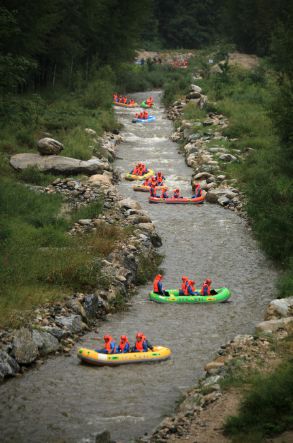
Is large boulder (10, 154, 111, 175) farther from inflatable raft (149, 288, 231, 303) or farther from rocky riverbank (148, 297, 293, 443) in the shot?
rocky riverbank (148, 297, 293, 443)

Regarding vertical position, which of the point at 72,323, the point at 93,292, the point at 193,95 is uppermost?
the point at 193,95

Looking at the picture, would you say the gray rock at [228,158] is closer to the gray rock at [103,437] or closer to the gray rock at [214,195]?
the gray rock at [214,195]

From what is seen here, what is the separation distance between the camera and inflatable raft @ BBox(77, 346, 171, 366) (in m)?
14.9

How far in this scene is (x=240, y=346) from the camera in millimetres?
14883

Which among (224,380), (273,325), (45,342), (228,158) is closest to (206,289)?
(273,325)

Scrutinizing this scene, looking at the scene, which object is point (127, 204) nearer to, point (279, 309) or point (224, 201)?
point (224, 201)

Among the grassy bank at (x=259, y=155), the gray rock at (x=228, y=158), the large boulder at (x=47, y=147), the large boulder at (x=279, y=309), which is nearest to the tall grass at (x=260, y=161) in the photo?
the grassy bank at (x=259, y=155)

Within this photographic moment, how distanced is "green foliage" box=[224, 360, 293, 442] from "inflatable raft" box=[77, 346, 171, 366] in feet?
11.6

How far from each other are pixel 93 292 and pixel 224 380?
224 inches

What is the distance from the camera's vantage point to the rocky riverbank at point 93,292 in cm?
1474

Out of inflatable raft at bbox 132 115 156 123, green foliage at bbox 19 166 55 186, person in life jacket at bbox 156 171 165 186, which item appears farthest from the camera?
inflatable raft at bbox 132 115 156 123

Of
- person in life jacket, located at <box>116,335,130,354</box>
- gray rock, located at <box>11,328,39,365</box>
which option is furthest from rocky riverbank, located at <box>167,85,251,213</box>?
gray rock, located at <box>11,328,39,365</box>

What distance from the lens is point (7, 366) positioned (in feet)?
46.3

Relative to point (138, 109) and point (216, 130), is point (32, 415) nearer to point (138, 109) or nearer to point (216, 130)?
point (216, 130)
